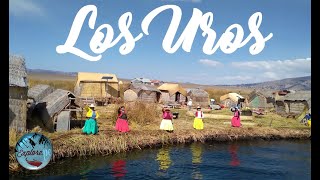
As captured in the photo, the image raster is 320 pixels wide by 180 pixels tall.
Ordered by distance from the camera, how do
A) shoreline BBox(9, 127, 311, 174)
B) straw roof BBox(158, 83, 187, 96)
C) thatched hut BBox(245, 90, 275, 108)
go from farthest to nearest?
1. straw roof BBox(158, 83, 187, 96)
2. thatched hut BBox(245, 90, 275, 108)
3. shoreline BBox(9, 127, 311, 174)

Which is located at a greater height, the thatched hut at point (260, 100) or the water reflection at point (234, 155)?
the thatched hut at point (260, 100)

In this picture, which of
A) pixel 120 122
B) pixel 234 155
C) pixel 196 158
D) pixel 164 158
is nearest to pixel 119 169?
pixel 164 158

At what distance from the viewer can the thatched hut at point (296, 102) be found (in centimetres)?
3388

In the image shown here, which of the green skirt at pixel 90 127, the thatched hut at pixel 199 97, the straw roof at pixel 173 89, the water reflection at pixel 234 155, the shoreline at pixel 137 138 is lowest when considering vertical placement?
the water reflection at pixel 234 155

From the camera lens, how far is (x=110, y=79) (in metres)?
44.8

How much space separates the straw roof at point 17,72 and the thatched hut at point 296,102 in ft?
88.8

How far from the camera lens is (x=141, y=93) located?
43.1 metres

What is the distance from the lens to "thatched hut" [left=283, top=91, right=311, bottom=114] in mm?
33884

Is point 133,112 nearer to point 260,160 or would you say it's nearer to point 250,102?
point 260,160

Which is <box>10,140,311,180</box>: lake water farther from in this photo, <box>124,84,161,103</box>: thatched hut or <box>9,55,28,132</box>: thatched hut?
<box>124,84,161,103</box>: thatched hut

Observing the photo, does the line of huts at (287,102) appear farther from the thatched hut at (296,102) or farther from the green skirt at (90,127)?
the green skirt at (90,127)

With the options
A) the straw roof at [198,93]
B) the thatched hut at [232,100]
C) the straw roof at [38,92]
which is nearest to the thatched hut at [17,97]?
the straw roof at [38,92]

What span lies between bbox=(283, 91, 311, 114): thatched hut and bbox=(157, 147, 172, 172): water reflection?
21902mm

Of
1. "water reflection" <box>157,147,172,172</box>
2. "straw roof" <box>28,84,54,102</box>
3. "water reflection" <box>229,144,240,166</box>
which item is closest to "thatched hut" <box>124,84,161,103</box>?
"straw roof" <box>28,84,54,102</box>
